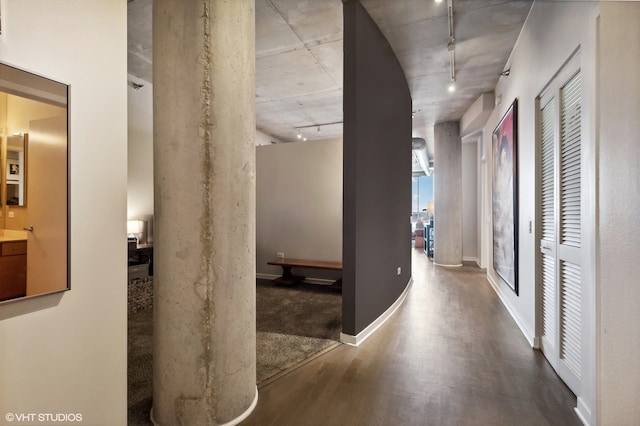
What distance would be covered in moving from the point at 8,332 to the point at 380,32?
4406 millimetres

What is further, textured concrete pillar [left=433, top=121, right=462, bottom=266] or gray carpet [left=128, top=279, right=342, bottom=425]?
textured concrete pillar [left=433, top=121, right=462, bottom=266]

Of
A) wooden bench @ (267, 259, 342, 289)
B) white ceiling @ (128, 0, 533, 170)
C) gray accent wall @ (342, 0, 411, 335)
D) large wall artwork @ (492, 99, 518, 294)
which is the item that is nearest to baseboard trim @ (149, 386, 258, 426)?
gray accent wall @ (342, 0, 411, 335)

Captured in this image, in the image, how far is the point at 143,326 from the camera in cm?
349

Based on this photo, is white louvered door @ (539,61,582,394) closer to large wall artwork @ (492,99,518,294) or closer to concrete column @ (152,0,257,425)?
large wall artwork @ (492,99,518,294)

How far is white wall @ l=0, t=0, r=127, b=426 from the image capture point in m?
1.25

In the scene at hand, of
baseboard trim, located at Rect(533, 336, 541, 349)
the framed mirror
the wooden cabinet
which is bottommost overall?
baseboard trim, located at Rect(533, 336, 541, 349)

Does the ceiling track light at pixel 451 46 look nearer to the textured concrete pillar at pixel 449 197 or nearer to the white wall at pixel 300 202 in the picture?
the white wall at pixel 300 202

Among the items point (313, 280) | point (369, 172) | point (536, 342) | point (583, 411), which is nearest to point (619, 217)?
point (583, 411)

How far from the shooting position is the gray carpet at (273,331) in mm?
2389

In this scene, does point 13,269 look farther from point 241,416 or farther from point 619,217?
point 619,217

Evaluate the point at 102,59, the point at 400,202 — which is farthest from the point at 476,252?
the point at 102,59

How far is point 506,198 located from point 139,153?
629 centimetres

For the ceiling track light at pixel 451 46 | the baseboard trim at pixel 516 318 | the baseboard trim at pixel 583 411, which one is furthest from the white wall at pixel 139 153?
the baseboard trim at pixel 583 411

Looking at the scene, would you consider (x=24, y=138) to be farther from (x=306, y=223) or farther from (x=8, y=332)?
(x=306, y=223)
